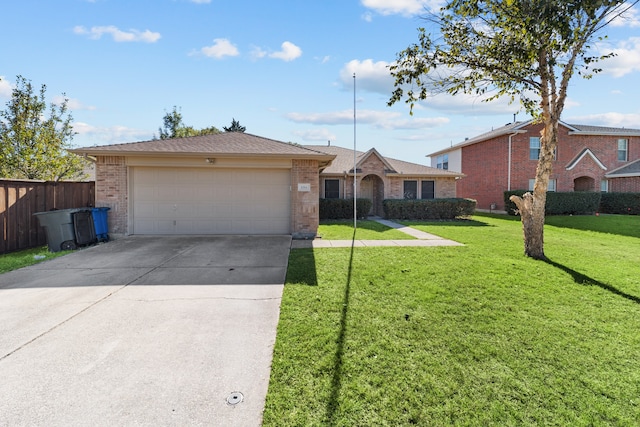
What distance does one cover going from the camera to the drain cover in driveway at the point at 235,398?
2561mm

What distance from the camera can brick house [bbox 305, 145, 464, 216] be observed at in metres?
19.4

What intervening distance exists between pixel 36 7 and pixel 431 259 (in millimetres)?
11850

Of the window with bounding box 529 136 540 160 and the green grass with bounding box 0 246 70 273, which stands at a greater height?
the window with bounding box 529 136 540 160

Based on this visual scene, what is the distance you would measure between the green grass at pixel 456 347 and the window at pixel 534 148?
58.7 feet

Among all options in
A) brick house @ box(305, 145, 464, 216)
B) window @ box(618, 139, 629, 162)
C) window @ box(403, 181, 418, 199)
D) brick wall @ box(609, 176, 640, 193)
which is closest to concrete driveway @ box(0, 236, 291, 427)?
brick house @ box(305, 145, 464, 216)

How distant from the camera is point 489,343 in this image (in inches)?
140

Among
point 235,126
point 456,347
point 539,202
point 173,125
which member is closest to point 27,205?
point 456,347

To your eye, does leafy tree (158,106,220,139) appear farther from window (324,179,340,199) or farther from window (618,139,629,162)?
window (618,139,629,162)

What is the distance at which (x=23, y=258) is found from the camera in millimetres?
7562

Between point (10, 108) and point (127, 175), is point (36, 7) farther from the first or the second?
point (10, 108)

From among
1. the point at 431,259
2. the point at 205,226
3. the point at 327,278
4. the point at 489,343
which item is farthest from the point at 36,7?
the point at 489,343

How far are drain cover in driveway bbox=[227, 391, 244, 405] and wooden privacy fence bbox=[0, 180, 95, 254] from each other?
29.8ft

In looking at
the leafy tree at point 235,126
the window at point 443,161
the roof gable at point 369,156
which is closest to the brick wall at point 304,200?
the roof gable at point 369,156

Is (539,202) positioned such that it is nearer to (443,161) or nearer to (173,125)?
(443,161)
